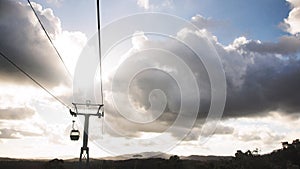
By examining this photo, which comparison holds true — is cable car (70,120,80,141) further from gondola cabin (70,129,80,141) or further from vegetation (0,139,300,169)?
vegetation (0,139,300,169)

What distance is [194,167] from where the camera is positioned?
108500 mm

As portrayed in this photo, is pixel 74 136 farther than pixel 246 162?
No

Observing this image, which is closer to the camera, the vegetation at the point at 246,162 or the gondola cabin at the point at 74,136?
the gondola cabin at the point at 74,136

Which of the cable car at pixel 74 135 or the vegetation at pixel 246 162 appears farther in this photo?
the vegetation at pixel 246 162

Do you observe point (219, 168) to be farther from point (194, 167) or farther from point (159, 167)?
point (159, 167)

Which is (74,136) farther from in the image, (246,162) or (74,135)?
(246,162)

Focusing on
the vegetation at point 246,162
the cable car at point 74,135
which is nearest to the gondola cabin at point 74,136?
the cable car at point 74,135

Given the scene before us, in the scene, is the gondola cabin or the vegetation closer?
the gondola cabin

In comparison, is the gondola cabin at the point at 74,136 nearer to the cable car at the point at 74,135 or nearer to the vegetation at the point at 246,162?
the cable car at the point at 74,135

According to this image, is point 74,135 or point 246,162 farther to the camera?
point 246,162

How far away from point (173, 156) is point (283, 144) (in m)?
35.3

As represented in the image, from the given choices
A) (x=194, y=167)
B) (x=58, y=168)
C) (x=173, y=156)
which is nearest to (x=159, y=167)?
(x=173, y=156)

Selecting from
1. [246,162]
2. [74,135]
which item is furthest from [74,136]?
[246,162]

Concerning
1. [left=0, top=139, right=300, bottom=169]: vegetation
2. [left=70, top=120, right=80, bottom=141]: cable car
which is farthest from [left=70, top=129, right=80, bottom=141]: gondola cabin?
[left=0, top=139, right=300, bottom=169]: vegetation
